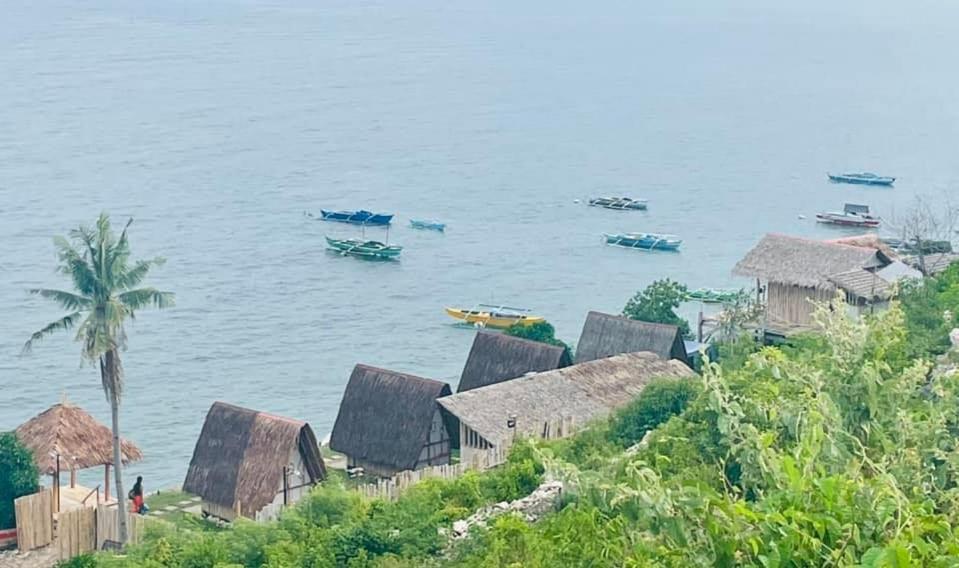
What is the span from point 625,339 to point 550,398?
22.5 feet

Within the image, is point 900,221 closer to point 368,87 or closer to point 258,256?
point 258,256

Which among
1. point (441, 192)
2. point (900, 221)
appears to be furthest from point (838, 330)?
point (441, 192)

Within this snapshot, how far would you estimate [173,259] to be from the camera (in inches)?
2630

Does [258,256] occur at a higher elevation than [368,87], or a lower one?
lower

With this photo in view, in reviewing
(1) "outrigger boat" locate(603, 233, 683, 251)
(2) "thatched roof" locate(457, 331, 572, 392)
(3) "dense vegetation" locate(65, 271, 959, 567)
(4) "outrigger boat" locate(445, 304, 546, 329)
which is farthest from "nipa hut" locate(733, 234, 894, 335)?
(1) "outrigger boat" locate(603, 233, 683, 251)

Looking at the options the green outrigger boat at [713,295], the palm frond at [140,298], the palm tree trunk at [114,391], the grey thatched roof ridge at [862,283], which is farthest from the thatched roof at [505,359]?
the green outrigger boat at [713,295]

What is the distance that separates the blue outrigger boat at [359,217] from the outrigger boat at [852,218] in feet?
68.3

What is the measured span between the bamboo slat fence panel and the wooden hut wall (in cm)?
1988

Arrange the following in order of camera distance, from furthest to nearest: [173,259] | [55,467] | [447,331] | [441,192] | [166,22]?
[166,22] < [441,192] < [173,259] < [447,331] < [55,467]

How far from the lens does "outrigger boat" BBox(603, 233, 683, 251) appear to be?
71875mm

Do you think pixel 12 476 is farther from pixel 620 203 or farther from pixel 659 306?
pixel 620 203

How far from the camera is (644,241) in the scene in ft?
237

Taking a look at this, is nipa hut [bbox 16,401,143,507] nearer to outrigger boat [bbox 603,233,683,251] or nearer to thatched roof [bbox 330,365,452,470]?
thatched roof [bbox 330,365,452,470]

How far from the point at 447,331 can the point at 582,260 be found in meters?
13.3
